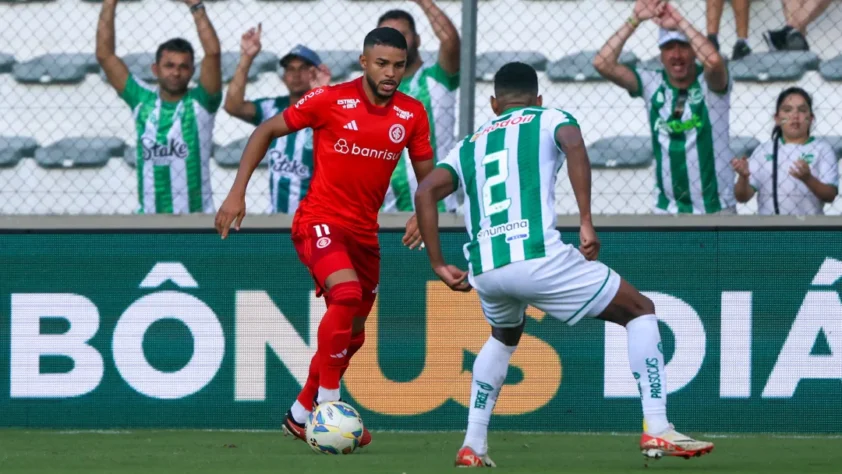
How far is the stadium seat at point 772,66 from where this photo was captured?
31.9ft

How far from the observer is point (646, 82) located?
8453 millimetres

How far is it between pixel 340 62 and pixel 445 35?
96.1 inches

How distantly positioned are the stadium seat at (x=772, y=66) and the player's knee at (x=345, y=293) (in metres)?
4.60

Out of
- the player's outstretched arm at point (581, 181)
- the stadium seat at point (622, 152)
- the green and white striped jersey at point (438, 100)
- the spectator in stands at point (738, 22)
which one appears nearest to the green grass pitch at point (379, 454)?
the player's outstretched arm at point (581, 181)

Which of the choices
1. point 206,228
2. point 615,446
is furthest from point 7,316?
point 615,446

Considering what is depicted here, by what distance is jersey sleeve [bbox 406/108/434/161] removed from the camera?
6555 millimetres

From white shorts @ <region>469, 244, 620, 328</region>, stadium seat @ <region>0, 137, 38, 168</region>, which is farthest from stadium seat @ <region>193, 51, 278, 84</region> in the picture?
white shorts @ <region>469, 244, 620, 328</region>

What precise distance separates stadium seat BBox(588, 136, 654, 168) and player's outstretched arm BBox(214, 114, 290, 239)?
12.3 feet

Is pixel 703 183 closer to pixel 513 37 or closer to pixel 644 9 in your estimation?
pixel 644 9

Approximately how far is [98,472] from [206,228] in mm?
2773

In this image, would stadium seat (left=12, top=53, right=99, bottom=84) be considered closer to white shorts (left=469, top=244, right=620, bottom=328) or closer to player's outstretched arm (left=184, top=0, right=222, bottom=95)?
player's outstretched arm (left=184, top=0, right=222, bottom=95)

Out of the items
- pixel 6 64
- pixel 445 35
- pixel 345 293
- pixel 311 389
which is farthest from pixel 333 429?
pixel 6 64

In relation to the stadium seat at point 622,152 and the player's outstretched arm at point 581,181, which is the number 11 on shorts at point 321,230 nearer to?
the player's outstretched arm at point 581,181

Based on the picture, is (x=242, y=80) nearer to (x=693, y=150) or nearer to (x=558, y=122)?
(x=693, y=150)
